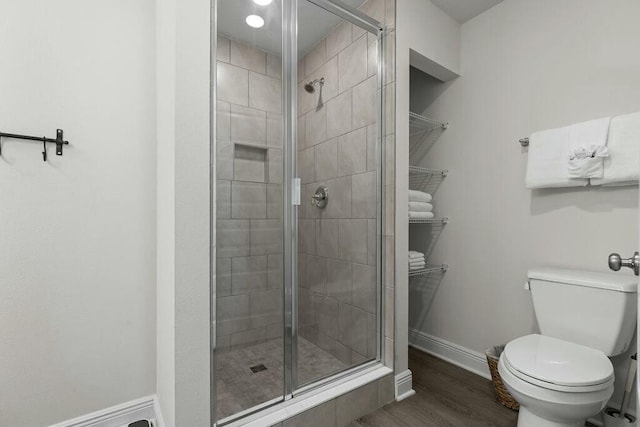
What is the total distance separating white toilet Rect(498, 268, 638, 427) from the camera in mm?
1242

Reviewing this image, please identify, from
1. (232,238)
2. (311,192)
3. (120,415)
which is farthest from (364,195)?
(120,415)

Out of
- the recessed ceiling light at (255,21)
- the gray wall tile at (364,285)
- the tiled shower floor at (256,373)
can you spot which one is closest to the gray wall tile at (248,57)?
the recessed ceiling light at (255,21)

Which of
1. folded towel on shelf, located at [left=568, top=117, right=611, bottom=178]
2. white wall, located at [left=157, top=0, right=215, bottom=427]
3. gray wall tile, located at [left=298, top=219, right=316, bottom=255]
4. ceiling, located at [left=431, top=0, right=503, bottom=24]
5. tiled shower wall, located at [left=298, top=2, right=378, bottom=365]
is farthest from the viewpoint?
ceiling, located at [left=431, top=0, right=503, bottom=24]

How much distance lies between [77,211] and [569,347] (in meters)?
2.41

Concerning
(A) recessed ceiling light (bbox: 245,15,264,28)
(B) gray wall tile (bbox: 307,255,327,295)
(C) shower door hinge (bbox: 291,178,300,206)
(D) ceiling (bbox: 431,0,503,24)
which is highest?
(D) ceiling (bbox: 431,0,503,24)

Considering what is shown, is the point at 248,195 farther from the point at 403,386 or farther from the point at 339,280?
the point at 403,386

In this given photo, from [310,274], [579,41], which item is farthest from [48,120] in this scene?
[579,41]

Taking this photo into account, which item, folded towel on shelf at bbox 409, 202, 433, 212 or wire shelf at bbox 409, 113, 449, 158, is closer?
folded towel on shelf at bbox 409, 202, 433, 212

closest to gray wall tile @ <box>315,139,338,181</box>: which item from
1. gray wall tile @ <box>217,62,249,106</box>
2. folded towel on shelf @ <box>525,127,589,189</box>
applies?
gray wall tile @ <box>217,62,249,106</box>

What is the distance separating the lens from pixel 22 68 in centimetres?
140

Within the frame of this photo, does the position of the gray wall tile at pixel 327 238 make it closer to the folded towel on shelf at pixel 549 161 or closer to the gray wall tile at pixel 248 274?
the gray wall tile at pixel 248 274

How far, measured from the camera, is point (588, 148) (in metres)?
1.60

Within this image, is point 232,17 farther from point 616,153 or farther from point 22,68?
point 616,153

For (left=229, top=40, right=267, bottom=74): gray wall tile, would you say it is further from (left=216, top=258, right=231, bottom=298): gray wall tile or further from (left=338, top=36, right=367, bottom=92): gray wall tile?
(left=216, top=258, right=231, bottom=298): gray wall tile
